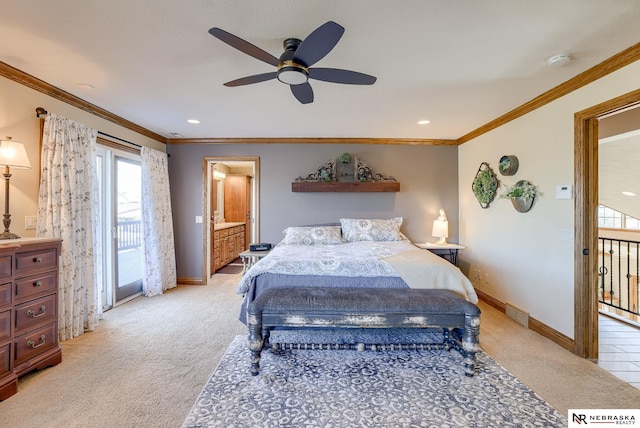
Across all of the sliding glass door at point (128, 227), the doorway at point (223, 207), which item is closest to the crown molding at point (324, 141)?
the doorway at point (223, 207)

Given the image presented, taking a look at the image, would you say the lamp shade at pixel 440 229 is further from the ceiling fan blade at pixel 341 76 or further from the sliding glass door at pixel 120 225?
the sliding glass door at pixel 120 225

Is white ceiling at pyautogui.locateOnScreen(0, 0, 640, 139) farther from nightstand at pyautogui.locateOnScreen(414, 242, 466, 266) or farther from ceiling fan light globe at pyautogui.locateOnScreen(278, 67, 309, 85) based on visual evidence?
nightstand at pyautogui.locateOnScreen(414, 242, 466, 266)

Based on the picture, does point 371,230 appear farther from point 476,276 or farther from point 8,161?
point 8,161

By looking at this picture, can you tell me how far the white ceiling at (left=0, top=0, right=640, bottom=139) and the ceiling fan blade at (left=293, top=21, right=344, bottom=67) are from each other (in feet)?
0.69

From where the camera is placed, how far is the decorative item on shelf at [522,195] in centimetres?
297

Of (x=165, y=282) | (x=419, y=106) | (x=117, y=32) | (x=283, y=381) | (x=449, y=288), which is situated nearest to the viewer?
(x=117, y=32)

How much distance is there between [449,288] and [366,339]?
0.93m

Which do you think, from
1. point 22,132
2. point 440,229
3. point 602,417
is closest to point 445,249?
point 440,229

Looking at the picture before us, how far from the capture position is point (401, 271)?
8.43 feet

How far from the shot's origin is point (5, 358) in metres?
1.87

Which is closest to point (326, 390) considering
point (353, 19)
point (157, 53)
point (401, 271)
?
point (401, 271)

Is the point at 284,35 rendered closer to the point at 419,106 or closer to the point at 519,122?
the point at 419,106

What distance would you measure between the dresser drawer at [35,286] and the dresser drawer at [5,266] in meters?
0.11

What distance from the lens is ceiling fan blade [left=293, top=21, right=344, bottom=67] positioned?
1.42 m
